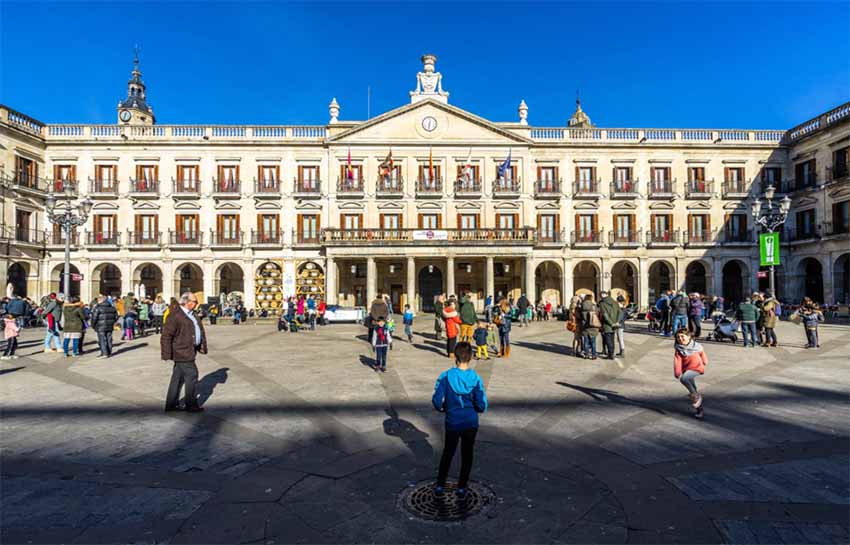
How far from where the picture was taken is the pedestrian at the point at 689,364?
22.5 feet

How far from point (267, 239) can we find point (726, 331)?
29.2 metres

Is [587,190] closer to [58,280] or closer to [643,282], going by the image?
[643,282]

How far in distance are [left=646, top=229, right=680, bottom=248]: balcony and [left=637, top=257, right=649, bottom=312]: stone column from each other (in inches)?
54.0

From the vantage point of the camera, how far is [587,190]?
3466cm

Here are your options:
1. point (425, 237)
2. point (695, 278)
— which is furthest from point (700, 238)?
point (425, 237)

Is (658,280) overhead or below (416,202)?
below

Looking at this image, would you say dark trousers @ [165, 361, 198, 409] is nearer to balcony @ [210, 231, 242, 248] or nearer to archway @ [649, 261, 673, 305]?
balcony @ [210, 231, 242, 248]

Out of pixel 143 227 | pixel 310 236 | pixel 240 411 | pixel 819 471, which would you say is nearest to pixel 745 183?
pixel 310 236

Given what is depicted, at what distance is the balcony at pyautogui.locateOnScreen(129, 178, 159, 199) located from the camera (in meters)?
32.7

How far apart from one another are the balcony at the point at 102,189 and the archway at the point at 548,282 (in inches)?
1295

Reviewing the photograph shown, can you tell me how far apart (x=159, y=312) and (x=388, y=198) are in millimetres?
17960

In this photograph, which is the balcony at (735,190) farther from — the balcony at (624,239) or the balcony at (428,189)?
the balcony at (428,189)

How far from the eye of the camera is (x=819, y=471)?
494cm

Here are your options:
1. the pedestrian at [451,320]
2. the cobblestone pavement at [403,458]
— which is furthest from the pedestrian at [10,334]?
the pedestrian at [451,320]
